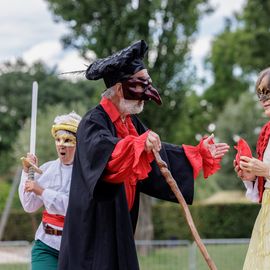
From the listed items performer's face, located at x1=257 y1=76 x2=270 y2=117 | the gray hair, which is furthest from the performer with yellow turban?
performer's face, located at x1=257 y1=76 x2=270 y2=117

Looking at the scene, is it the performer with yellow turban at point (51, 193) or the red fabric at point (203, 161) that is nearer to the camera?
the red fabric at point (203, 161)

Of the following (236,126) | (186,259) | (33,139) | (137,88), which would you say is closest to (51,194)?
(33,139)

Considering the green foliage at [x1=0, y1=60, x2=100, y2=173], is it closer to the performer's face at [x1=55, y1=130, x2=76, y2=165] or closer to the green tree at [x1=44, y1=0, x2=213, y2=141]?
the green tree at [x1=44, y1=0, x2=213, y2=141]

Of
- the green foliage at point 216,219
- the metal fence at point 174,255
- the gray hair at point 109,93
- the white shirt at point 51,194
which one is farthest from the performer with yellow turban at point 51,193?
the green foliage at point 216,219

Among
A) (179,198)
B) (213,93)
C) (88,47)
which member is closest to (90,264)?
(179,198)

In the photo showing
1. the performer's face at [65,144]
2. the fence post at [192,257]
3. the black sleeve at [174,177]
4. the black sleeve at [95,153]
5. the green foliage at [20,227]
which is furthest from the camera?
the green foliage at [20,227]

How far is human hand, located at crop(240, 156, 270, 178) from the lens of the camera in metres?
4.39

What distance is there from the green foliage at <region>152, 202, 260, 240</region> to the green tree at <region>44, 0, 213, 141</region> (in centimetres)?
634

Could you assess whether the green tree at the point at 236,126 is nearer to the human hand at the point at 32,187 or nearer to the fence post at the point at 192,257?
the fence post at the point at 192,257

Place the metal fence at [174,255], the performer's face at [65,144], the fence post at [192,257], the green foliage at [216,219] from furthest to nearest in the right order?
the green foliage at [216,219]
the fence post at [192,257]
the metal fence at [174,255]
the performer's face at [65,144]

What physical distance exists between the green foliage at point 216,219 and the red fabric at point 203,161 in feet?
59.3

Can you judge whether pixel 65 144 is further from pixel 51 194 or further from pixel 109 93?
pixel 109 93

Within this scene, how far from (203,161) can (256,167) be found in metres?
0.50

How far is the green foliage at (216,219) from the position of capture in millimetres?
22906
